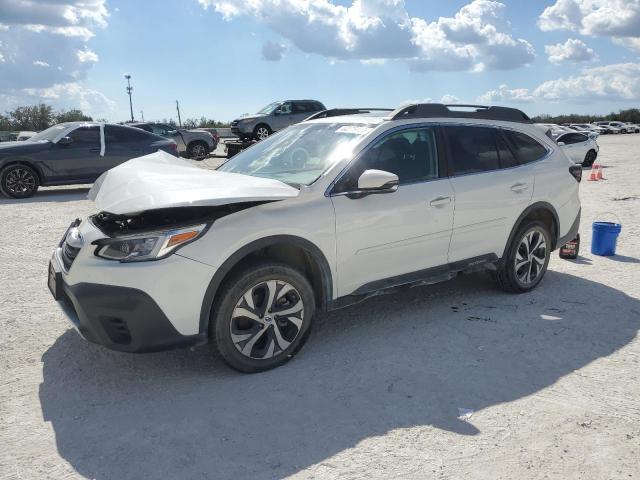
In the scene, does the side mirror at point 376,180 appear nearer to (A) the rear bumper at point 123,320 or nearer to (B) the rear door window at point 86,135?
(A) the rear bumper at point 123,320

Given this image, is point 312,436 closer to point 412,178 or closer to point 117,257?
point 117,257

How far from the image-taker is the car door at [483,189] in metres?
4.74

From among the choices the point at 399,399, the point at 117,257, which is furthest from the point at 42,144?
the point at 399,399

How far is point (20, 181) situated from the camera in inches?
459

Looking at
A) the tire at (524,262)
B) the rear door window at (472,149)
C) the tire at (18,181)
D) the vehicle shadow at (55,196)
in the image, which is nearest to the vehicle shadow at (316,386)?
the tire at (524,262)

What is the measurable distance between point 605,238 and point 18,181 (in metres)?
10.9

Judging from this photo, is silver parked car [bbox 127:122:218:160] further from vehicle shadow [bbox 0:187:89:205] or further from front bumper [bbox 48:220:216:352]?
front bumper [bbox 48:220:216:352]

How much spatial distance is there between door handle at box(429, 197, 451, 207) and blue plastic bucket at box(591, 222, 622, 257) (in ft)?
10.9


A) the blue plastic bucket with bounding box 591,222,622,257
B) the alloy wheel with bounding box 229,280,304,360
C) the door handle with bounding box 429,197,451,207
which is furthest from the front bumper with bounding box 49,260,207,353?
the blue plastic bucket with bounding box 591,222,622,257

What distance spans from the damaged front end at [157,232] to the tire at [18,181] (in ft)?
30.7

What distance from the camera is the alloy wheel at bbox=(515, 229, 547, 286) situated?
536 centimetres

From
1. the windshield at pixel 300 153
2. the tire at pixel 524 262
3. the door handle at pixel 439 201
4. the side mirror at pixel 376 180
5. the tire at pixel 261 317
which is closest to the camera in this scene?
the tire at pixel 261 317

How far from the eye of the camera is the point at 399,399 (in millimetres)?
3441

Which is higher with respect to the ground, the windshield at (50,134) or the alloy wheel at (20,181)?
the windshield at (50,134)
